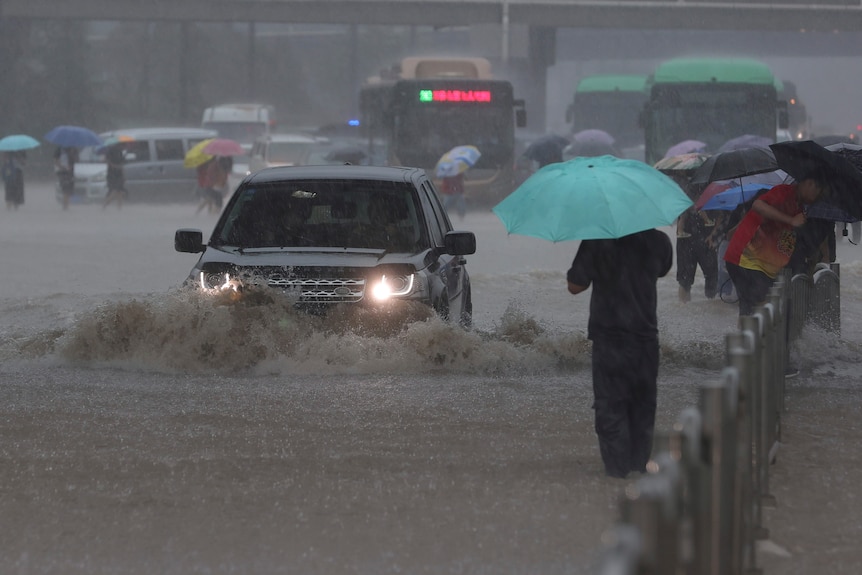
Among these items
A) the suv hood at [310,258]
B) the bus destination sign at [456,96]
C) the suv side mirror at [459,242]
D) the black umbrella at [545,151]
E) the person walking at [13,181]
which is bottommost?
the person walking at [13,181]

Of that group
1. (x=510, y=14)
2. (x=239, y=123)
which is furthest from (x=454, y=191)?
(x=510, y=14)

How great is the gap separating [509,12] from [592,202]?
49.0 meters

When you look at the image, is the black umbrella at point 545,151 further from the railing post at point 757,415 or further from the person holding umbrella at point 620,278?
the railing post at point 757,415

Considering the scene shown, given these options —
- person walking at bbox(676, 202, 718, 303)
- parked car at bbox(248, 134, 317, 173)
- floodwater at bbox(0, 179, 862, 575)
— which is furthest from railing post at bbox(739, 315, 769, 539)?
parked car at bbox(248, 134, 317, 173)

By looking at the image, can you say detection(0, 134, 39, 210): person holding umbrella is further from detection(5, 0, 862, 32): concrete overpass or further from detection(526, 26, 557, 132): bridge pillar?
detection(526, 26, 557, 132): bridge pillar

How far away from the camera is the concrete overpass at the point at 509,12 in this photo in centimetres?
5381

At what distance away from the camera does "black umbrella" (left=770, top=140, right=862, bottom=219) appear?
30.2ft

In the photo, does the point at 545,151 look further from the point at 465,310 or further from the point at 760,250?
the point at 760,250

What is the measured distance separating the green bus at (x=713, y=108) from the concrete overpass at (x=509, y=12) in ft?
79.0

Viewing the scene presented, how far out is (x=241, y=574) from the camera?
5.30 metres

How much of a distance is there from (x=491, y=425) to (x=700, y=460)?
4.83 metres

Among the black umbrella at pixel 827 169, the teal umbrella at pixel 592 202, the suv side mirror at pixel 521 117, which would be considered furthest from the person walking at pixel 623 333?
the suv side mirror at pixel 521 117

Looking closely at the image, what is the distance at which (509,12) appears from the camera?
5469 cm

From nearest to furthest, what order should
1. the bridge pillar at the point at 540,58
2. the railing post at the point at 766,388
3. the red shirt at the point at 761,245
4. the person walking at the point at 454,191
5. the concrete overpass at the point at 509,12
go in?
the railing post at the point at 766,388
the red shirt at the point at 761,245
the person walking at the point at 454,191
the concrete overpass at the point at 509,12
the bridge pillar at the point at 540,58
